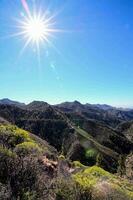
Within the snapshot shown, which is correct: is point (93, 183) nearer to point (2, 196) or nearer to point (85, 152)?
point (2, 196)

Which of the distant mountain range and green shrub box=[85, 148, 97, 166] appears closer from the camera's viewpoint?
the distant mountain range

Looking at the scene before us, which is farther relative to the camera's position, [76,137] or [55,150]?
[76,137]

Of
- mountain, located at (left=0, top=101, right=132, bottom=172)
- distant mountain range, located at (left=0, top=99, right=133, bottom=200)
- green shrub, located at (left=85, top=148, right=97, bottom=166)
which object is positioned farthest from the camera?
mountain, located at (left=0, top=101, right=132, bottom=172)

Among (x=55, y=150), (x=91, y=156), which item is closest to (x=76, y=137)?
(x=91, y=156)

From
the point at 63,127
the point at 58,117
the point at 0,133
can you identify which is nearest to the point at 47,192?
the point at 0,133

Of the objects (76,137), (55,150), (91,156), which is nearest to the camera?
(55,150)

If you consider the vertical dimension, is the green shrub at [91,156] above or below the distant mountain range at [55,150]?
below

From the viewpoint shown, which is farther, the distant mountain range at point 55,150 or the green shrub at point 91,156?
the green shrub at point 91,156

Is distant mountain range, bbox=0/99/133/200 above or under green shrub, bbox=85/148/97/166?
above

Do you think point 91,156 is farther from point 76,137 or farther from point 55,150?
point 55,150

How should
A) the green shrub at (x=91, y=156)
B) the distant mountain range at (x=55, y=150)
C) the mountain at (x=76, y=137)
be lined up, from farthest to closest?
the mountain at (x=76, y=137) → the green shrub at (x=91, y=156) → the distant mountain range at (x=55, y=150)

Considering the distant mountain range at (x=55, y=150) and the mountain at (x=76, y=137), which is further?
the mountain at (x=76, y=137)

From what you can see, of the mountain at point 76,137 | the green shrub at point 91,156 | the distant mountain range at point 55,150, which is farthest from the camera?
the mountain at point 76,137

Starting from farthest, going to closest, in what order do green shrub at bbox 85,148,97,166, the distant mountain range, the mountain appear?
the mountain
green shrub at bbox 85,148,97,166
the distant mountain range
